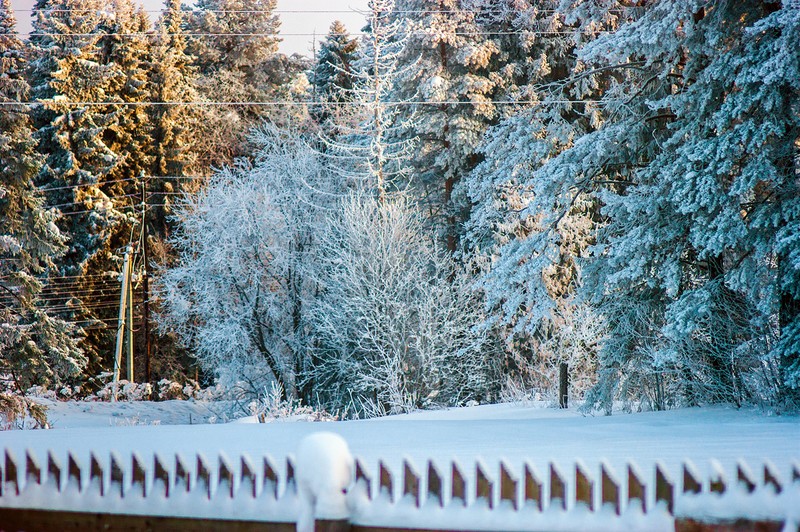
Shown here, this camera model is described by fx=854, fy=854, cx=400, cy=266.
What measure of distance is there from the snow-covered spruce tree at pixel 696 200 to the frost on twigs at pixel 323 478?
6.88 meters

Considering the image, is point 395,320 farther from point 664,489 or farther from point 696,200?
point 664,489

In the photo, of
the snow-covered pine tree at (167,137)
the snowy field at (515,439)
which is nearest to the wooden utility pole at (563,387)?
the snowy field at (515,439)

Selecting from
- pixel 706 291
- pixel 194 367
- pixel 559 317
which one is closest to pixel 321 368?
pixel 559 317

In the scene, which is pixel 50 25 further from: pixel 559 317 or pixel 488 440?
pixel 488 440

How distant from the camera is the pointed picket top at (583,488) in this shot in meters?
2.99

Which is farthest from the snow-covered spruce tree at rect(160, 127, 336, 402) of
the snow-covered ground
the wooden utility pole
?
the snow-covered ground

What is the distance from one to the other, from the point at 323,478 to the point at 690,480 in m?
1.29

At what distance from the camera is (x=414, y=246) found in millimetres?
22203

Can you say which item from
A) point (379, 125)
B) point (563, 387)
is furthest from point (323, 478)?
point (379, 125)

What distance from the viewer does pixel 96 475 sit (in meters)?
3.63

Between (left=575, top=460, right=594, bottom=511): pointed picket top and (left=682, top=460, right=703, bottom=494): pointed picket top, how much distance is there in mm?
315

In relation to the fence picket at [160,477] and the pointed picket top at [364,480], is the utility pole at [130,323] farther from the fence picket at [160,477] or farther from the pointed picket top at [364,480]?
the pointed picket top at [364,480]

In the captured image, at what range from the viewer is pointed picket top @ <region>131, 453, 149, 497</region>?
3.52 m

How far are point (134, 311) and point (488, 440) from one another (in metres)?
27.7
